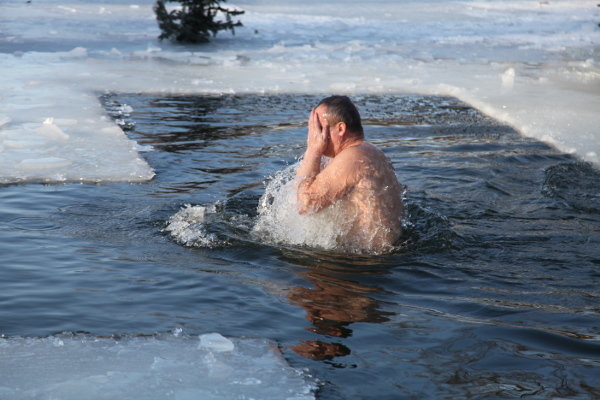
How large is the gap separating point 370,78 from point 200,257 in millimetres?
8099

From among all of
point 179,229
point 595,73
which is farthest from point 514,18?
point 179,229

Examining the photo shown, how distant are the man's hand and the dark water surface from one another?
0.70 m

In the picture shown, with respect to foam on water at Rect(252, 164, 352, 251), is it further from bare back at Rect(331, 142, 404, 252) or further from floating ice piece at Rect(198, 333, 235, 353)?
floating ice piece at Rect(198, 333, 235, 353)

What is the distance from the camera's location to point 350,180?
5.57 m

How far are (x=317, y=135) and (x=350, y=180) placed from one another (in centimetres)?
41

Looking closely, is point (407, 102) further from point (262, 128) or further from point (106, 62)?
point (106, 62)

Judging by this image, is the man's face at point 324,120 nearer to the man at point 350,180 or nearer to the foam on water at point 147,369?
the man at point 350,180

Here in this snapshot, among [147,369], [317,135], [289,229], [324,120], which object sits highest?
[324,120]

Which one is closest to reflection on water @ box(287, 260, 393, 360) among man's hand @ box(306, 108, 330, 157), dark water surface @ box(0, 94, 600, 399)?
dark water surface @ box(0, 94, 600, 399)

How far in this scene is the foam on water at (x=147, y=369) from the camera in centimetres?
351

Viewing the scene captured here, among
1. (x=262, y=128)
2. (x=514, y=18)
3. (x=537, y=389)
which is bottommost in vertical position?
(x=537, y=389)

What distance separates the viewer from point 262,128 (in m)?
9.86

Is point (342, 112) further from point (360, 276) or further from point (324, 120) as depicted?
point (360, 276)

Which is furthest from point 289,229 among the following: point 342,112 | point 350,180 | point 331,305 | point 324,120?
point 331,305
